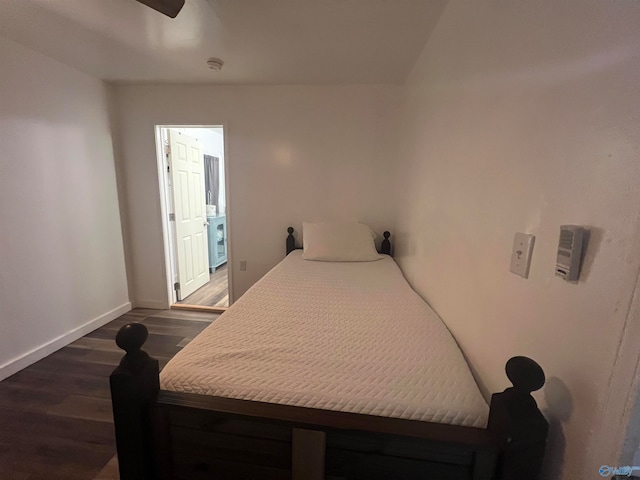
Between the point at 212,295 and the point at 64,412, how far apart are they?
193 centimetres

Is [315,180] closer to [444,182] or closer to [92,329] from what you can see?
[444,182]

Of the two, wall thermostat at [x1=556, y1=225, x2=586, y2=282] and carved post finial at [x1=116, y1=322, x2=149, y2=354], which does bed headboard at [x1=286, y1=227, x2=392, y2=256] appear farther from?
wall thermostat at [x1=556, y1=225, x2=586, y2=282]

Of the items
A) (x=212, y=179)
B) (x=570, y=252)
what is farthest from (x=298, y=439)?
(x=212, y=179)

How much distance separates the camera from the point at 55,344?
216 centimetres

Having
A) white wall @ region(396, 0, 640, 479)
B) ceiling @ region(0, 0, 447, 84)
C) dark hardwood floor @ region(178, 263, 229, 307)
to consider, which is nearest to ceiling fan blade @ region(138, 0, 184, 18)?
ceiling @ region(0, 0, 447, 84)

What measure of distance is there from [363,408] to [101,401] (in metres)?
1.80

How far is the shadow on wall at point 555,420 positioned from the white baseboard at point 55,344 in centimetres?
289

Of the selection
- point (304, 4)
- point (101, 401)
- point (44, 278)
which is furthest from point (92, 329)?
point (304, 4)

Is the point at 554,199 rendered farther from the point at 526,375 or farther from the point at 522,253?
the point at 526,375

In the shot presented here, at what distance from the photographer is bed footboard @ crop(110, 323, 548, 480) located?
1.88 feet

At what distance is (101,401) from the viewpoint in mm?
1664

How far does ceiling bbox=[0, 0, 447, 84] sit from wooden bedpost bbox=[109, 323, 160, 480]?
168cm

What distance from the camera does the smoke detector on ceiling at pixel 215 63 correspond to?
2083 millimetres

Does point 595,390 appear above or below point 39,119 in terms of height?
below
